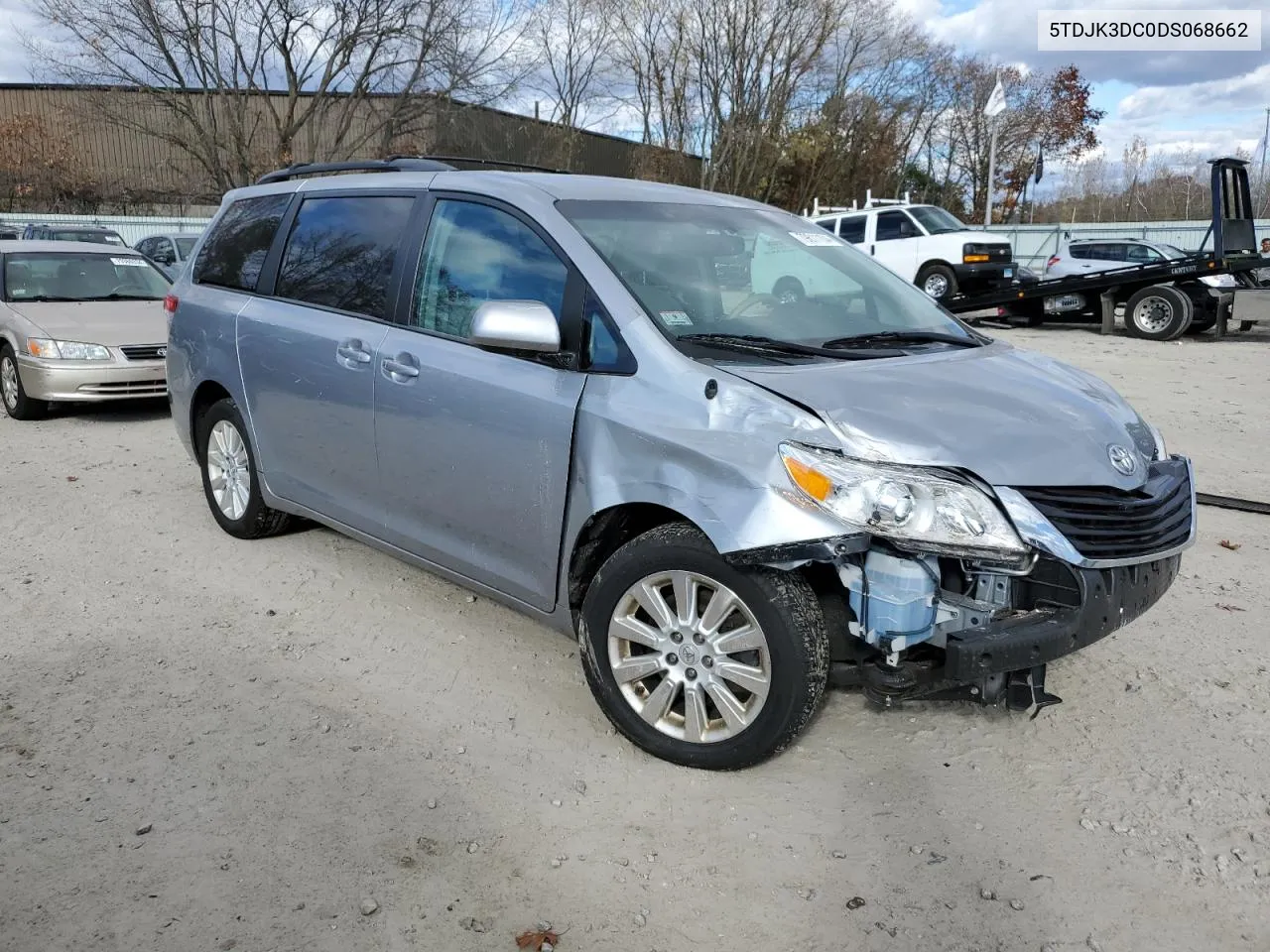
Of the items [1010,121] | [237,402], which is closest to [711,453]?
[237,402]

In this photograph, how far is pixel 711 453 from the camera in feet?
10.2

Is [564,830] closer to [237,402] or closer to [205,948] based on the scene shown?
[205,948]

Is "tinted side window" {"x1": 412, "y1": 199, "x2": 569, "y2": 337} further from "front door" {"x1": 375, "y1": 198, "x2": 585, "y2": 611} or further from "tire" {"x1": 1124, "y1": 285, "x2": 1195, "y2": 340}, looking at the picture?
"tire" {"x1": 1124, "y1": 285, "x2": 1195, "y2": 340}

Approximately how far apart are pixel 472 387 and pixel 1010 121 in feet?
173

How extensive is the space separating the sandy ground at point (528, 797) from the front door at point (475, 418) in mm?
549

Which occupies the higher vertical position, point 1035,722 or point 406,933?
point 1035,722

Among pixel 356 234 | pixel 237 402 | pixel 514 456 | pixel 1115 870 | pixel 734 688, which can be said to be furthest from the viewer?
pixel 237 402

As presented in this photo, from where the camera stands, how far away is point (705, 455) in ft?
10.2

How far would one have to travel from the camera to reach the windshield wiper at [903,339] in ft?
12.3

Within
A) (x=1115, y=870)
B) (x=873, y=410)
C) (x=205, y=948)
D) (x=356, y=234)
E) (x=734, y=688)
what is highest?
(x=356, y=234)

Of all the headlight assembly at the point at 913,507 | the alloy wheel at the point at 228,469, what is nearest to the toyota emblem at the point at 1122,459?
the headlight assembly at the point at 913,507

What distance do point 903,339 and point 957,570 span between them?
120 cm

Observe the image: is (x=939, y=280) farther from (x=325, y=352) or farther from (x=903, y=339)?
(x=325, y=352)

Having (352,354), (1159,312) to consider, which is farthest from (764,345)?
(1159,312)
